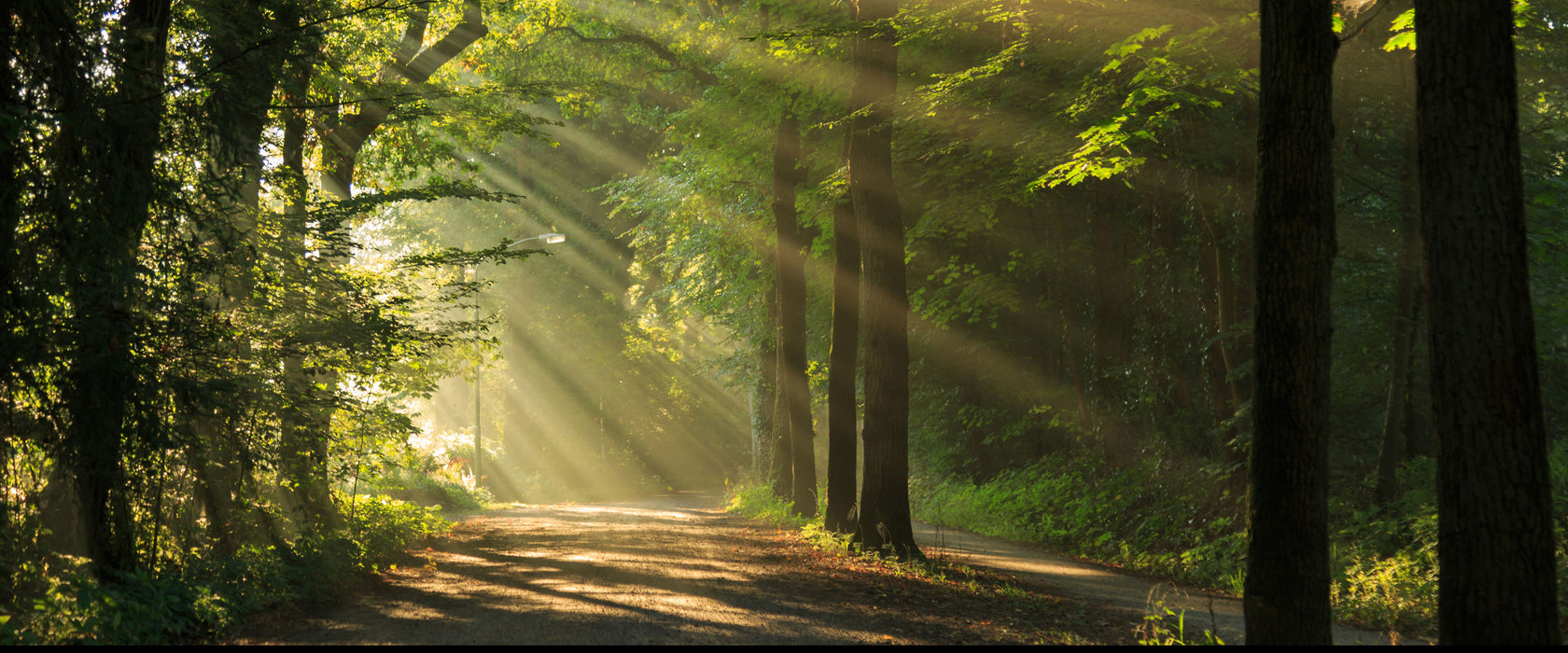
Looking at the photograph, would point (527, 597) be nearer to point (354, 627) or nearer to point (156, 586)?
point (354, 627)

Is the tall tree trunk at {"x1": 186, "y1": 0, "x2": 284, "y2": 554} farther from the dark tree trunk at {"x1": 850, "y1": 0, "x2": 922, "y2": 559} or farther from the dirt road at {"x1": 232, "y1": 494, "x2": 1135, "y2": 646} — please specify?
the dark tree trunk at {"x1": 850, "y1": 0, "x2": 922, "y2": 559}

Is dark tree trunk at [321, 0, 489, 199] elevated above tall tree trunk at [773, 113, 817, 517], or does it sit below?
above

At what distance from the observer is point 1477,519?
5543 millimetres

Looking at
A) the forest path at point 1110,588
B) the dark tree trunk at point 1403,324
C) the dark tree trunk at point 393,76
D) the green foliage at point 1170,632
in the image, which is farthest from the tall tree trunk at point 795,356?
the green foliage at point 1170,632

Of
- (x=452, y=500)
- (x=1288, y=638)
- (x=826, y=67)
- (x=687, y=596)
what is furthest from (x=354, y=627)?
(x=452, y=500)

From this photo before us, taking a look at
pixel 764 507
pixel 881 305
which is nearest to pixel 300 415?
pixel 881 305

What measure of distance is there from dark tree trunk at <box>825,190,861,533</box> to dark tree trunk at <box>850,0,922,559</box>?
6.30 ft

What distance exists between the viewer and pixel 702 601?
923 centimetres

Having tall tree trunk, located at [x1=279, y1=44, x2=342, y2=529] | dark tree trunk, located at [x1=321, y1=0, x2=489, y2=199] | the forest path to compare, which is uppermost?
dark tree trunk, located at [x1=321, y1=0, x2=489, y2=199]

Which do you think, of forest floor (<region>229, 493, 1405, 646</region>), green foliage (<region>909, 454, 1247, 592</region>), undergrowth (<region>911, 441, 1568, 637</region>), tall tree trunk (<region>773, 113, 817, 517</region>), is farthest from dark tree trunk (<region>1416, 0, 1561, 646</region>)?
tall tree trunk (<region>773, 113, 817, 517</region>)

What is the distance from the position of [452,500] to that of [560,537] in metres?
10.0

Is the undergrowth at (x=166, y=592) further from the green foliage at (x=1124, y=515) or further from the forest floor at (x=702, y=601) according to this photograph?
the green foliage at (x=1124, y=515)

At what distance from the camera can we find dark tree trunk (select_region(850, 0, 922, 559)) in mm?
12664

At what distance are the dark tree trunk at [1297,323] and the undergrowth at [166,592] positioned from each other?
24.3 ft
